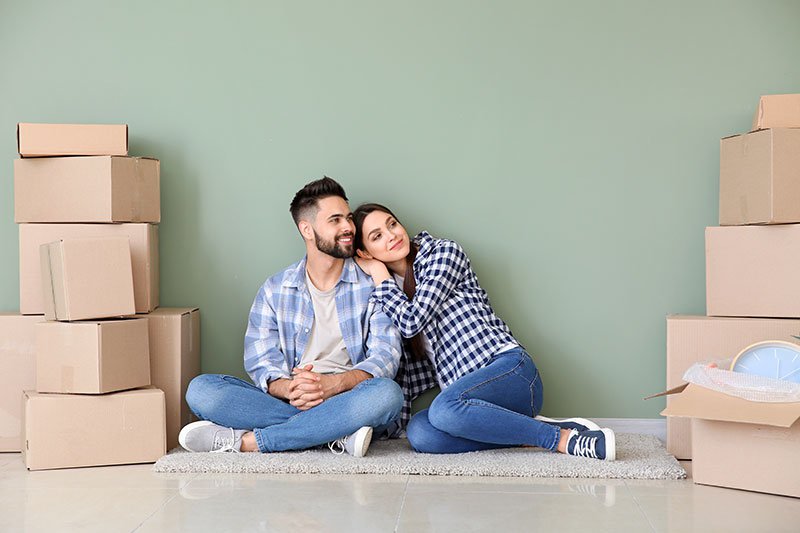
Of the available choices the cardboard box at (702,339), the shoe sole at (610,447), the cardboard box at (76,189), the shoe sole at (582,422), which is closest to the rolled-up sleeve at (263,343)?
the cardboard box at (76,189)

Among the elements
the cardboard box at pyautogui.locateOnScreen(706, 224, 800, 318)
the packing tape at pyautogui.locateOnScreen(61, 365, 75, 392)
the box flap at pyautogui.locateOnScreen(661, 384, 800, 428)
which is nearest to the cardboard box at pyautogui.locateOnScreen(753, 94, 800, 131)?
the cardboard box at pyautogui.locateOnScreen(706, 224, 800, 318)

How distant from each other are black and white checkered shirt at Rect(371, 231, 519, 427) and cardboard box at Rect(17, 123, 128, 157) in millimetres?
996

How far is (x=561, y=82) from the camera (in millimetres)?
3104

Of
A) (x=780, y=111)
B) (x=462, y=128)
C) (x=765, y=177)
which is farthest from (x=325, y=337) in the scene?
(x=780, y=111)

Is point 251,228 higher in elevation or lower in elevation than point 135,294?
higher

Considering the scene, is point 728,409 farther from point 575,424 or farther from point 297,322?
point 297,322

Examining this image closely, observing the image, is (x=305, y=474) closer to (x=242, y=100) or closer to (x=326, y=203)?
(x=326, y=203)

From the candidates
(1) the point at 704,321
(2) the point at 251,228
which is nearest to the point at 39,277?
(2) the point at 251,228

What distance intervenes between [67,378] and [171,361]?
1.17 ft

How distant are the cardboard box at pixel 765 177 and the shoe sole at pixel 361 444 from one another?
1.34 meters

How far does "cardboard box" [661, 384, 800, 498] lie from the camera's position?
2271 mm

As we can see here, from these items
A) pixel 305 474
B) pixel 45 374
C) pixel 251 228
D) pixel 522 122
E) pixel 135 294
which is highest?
pixel 522 122

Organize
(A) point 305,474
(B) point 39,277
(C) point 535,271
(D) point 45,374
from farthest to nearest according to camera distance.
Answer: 1. (C) point 535,271
2. (B) point 39,277
3. (D) point 45,374
4. (A) point 305,474

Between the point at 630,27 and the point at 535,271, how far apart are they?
0.91m
